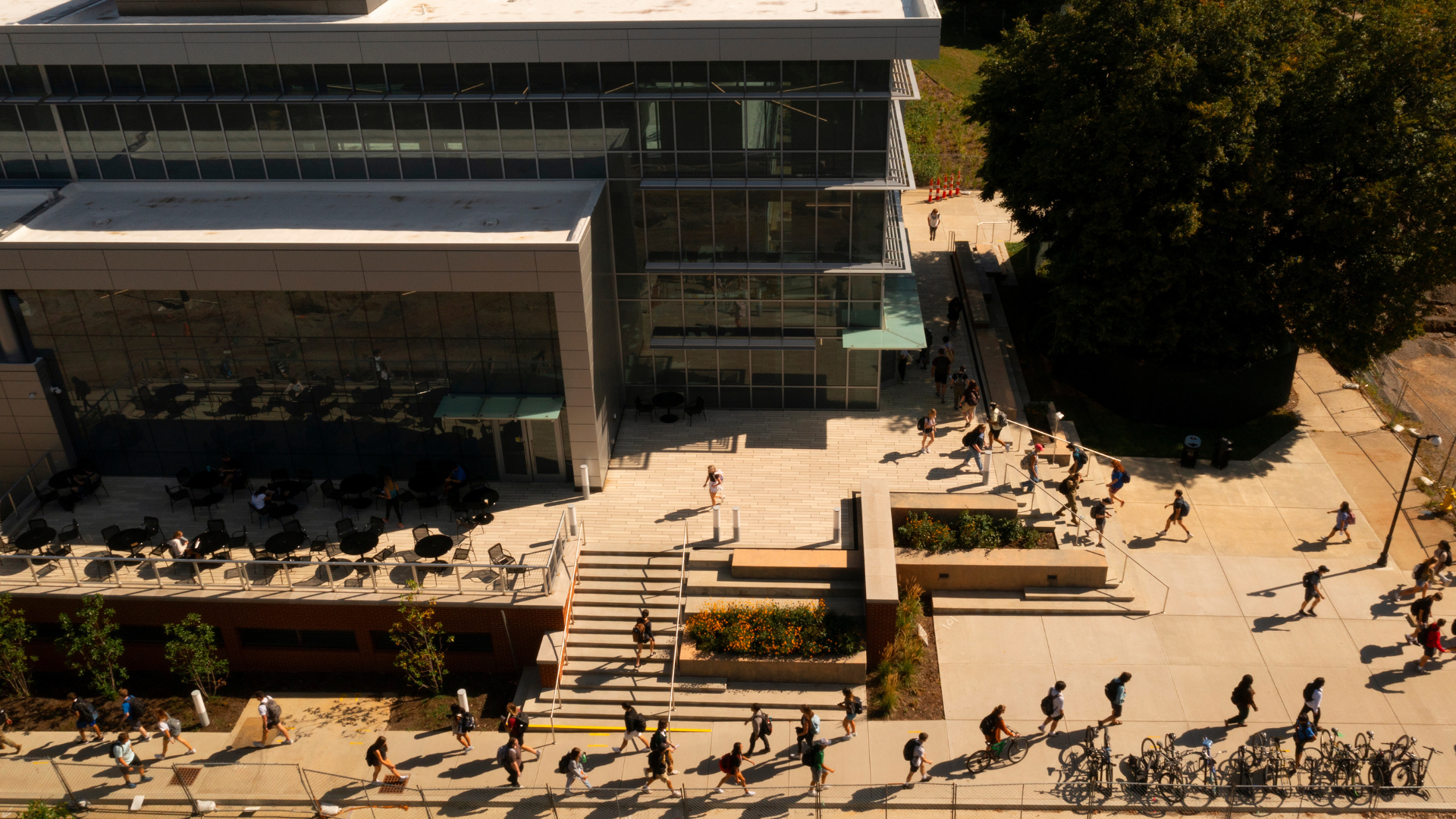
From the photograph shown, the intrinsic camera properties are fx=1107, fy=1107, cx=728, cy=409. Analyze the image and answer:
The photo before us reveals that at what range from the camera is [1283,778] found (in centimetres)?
2423

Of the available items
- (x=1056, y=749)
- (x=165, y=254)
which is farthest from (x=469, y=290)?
(x=1056, y=749)

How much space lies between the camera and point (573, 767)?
24.3m

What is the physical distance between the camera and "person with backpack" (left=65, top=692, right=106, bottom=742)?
26375 millimetres

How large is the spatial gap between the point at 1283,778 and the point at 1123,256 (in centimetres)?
1570

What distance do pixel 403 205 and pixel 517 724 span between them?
14598 mm

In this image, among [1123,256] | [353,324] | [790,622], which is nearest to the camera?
[790,622]

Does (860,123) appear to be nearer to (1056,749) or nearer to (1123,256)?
(1123,256)

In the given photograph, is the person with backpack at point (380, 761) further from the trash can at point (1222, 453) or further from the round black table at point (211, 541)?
the trash can at point (1222, 453)

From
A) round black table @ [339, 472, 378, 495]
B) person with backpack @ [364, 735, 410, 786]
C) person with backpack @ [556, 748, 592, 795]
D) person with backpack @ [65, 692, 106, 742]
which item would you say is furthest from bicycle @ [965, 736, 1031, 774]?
person with backpack @ [65, 692, 106, 742]

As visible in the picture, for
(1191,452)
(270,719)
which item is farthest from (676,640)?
(1191,452)

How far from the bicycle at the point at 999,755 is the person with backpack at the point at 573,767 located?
339 inches

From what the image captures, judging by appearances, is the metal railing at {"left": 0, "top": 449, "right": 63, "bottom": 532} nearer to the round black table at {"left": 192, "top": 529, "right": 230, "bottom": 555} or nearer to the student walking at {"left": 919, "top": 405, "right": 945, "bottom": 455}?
the round black table at {"left": 192, "top": 529, "right": 230, "bottom": 555}

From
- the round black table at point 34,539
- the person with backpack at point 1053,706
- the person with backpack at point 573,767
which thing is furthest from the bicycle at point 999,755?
the round black table at point 34,539

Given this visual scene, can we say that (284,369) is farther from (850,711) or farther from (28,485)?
(850,711)
